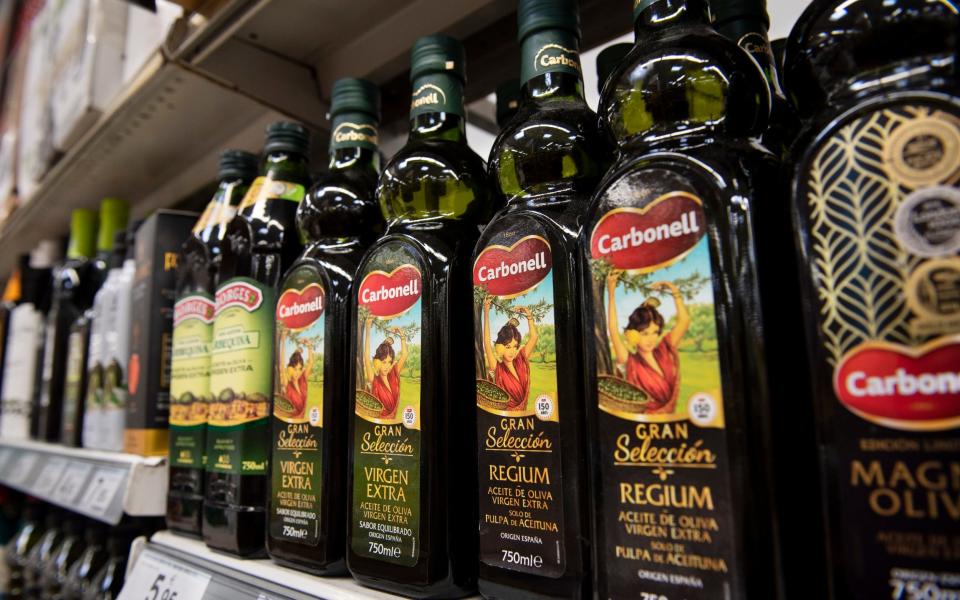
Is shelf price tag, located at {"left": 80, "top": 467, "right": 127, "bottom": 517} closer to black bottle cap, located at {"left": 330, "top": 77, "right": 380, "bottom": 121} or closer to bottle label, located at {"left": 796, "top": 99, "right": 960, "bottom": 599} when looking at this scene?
black bottle cap, located at {"left": 330, "top": 77, "right": 380, "bottom": 121}

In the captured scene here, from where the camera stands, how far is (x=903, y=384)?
0.42m

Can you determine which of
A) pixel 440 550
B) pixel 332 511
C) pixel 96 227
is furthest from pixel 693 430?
pixel 96 227

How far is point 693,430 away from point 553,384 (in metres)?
0.15

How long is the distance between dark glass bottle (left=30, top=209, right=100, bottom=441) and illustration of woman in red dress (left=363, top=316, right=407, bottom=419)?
4.55ft

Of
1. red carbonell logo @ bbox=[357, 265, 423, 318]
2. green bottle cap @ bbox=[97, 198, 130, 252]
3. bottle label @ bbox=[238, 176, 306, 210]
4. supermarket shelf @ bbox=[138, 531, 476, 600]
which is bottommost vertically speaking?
supermarket shelf @ bbox=[138, 531, 476, 600]

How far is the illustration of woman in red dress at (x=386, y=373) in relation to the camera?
2.41 ft

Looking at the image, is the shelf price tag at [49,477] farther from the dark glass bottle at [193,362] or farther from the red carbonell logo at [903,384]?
the red carbonell logo at [903,384]

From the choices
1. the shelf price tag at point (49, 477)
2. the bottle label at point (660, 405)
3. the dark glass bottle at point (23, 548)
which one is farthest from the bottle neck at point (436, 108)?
the dark glass bottle at point (23, 548)

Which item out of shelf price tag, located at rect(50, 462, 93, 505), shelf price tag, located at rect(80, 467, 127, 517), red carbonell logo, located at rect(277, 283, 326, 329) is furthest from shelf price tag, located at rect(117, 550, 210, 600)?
red carbonell logo, located at rect(277, 283, 326, 329)

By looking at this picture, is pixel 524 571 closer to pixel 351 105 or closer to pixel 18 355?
pixel 351 105

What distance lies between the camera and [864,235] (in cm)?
45

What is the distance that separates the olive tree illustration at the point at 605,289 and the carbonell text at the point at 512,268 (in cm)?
7

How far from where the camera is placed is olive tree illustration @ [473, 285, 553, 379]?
63 centimetres

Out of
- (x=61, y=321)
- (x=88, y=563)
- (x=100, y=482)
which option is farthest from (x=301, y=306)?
(x=61, y=321)
